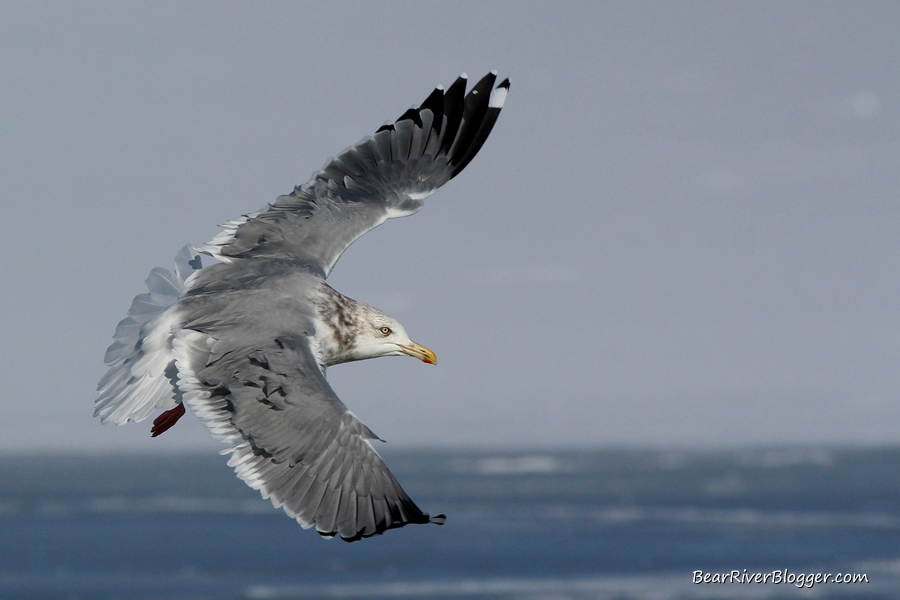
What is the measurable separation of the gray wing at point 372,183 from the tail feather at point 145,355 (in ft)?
1.36

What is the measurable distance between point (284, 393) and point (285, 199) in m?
2.59

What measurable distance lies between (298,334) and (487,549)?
35.3 metres

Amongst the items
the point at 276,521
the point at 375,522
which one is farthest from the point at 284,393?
the point at 276,521

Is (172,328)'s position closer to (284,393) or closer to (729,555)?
(284,393)

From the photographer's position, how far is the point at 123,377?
7410mm

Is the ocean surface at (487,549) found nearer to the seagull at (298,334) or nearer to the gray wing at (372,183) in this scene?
the gray wing at (372,183)

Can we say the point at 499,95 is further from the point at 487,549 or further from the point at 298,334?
the point at 487,549

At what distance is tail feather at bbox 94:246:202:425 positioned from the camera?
6.94 m

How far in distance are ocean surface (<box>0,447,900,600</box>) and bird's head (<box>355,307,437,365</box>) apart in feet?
76.2

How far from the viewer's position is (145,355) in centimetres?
697

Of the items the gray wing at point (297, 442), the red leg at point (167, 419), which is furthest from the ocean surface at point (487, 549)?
the gray wing at point (297, 442)

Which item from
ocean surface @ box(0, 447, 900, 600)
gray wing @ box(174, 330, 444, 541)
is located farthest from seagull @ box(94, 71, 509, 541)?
ocean surface @ box(0, 447, 900, 600)

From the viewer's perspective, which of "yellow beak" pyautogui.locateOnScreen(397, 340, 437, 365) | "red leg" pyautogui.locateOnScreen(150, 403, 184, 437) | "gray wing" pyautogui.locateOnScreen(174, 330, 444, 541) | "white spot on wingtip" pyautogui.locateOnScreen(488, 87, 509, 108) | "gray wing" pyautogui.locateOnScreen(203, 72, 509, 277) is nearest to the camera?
"gray wing" pyautogui.locateOnScreen(174, 330, 444, 541)

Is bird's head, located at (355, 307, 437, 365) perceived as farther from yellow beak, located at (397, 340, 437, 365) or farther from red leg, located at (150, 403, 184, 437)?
red leg, located at (150, 403, 184, 437)
